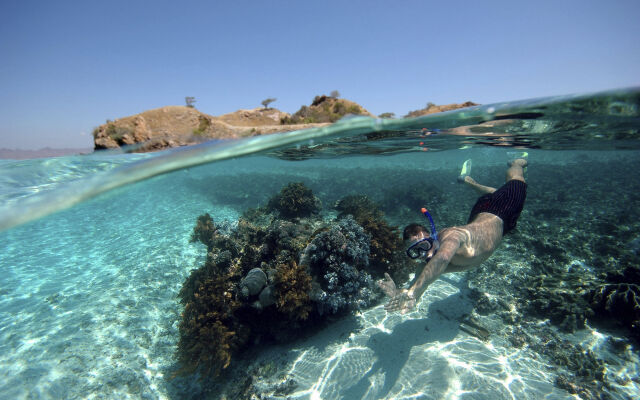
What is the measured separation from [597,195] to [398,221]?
11.6m

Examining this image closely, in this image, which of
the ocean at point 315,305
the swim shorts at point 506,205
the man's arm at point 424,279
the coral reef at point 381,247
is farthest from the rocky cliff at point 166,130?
the man's arm at point 424,279

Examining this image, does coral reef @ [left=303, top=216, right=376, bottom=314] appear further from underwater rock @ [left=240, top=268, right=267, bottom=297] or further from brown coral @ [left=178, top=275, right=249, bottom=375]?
brown coral @ [left=178, top=275, right=249, bottom=375]

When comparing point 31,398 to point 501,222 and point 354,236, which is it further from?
point 501,222

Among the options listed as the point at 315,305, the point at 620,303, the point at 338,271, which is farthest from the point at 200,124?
the point at 620,303

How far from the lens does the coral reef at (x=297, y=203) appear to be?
1018 cm

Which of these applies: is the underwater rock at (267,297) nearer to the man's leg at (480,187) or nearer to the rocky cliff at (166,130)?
the rocky cliff at (166,130)

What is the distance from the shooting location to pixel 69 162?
8.80 m

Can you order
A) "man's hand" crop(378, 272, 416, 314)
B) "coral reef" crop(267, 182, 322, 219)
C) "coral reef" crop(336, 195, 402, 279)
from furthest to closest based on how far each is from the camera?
"coral reef" crop(267, 182, 322, 219)
"coral reef" crop(336, 195, 402, 279)
"man's hand" crop(378, 272, 416, 314)

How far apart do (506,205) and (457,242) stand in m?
2.84

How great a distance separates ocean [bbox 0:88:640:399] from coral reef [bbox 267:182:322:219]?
0.30ft

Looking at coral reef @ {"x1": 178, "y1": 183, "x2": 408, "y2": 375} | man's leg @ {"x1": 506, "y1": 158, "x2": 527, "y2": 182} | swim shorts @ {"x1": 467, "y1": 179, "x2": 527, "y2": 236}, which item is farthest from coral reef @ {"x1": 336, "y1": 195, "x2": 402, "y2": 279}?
man's leg @ {"x1": 506, "y1": 158, "x2": 527, "y2": 182}

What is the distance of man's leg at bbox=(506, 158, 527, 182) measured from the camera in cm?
711

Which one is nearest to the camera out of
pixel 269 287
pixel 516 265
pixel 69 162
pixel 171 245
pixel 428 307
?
pixel 269 287

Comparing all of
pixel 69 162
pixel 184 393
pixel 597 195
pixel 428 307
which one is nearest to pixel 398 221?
pixel 428 307
